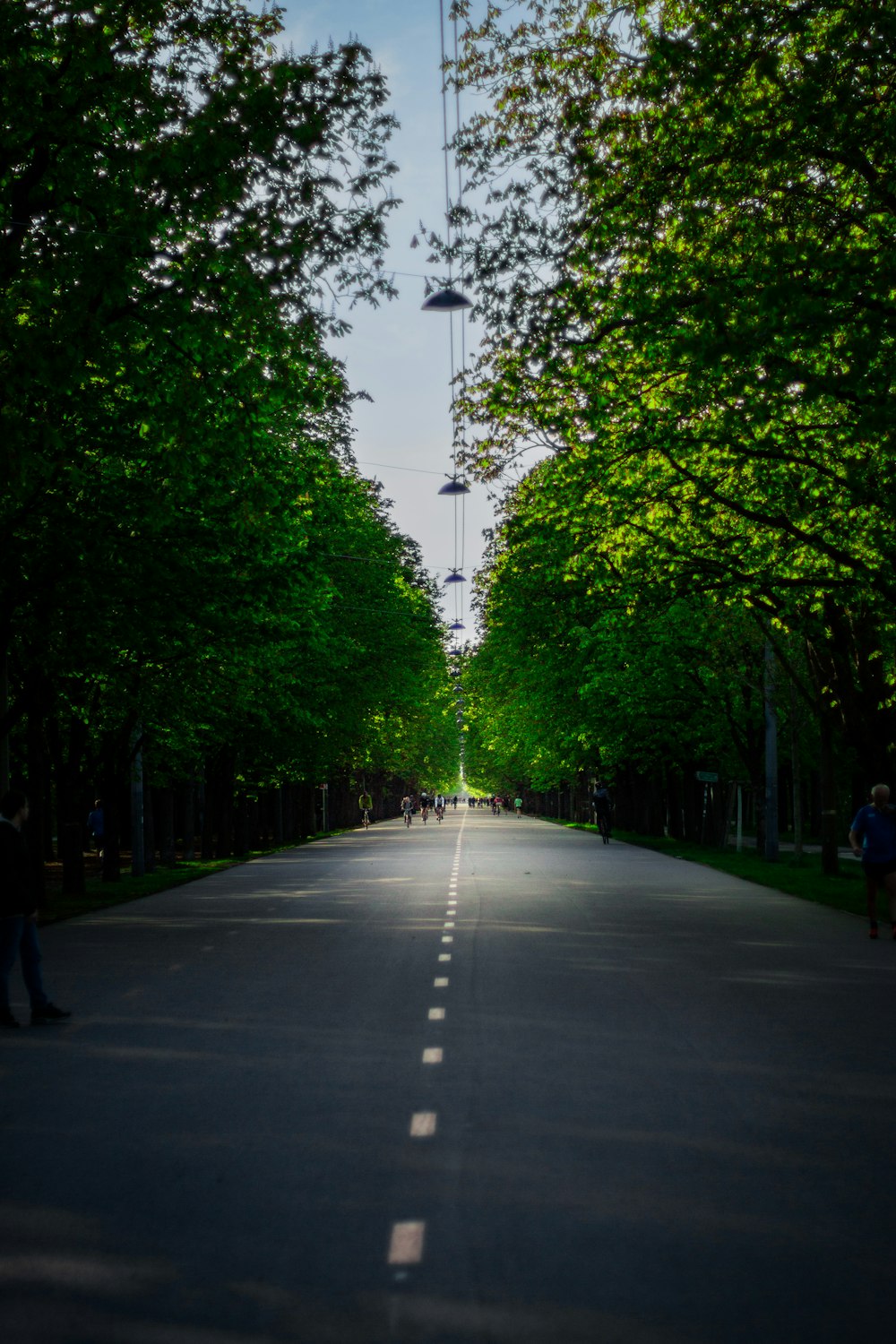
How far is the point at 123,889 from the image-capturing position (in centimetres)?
2822

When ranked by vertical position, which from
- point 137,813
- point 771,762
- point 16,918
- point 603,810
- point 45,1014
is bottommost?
point 45,1014

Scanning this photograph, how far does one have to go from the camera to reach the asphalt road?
16.1 feet

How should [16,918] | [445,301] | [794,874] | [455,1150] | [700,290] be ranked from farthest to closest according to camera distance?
[794,874] < [445,301] < [700,290] < [16,918] < [455,1150]

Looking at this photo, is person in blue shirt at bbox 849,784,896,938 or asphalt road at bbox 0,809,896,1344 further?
person in blue shirt at bbox 849,784,896,938

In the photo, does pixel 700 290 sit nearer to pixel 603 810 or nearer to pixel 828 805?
pixel 828 805

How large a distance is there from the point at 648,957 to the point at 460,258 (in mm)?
7703

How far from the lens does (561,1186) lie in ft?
20.9

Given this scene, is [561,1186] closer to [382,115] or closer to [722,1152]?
[722,1152]

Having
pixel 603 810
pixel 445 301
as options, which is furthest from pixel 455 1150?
pixel 603 810

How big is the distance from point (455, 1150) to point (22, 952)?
531 centimetres

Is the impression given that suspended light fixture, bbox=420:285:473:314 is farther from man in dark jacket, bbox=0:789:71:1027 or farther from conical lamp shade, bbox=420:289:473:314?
man in dark jacket, bbox=0:789:71:1027

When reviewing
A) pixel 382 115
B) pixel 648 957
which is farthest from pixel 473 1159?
pixel 382 115

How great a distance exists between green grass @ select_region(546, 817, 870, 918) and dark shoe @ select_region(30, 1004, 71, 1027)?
11913 millimetres

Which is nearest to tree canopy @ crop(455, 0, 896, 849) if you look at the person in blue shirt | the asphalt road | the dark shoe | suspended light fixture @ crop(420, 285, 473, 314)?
suspended light fixture @ crop(420, 285, 473, 314)
